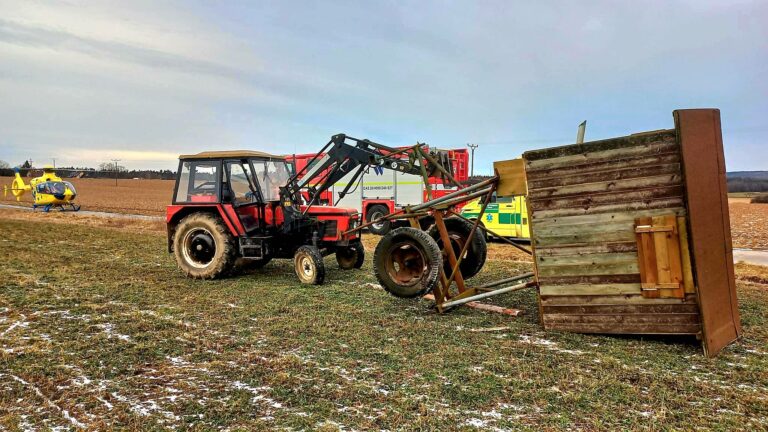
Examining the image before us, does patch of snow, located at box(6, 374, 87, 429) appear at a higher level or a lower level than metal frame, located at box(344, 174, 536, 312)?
lower

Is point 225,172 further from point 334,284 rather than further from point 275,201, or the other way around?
point 334,284

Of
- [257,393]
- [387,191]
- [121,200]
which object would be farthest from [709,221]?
[121,200]

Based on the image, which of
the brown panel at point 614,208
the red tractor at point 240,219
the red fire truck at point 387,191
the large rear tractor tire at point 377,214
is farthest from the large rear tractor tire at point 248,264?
the large rear tractor tire at point 377,214

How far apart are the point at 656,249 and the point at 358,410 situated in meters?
3.12

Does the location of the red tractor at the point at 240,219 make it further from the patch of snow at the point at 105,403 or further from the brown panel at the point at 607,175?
the patch of snow at the point at 105,403

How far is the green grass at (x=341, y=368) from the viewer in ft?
10.8

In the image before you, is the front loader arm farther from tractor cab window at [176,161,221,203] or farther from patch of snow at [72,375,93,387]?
patch of snow at [72,375,93,387]

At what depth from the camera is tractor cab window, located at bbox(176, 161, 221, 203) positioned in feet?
27.3

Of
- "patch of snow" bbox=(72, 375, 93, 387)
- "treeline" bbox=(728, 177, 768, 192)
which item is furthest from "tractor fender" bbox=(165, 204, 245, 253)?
"treeline" bbox=(728, 177, 768, 192)

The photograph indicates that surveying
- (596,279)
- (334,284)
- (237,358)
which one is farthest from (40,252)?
(596,279)

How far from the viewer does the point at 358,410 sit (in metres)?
3.38

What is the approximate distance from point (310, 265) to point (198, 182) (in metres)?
2.54

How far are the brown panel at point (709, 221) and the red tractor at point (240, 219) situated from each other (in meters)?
5.22

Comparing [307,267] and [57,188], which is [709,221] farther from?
[57,188]
